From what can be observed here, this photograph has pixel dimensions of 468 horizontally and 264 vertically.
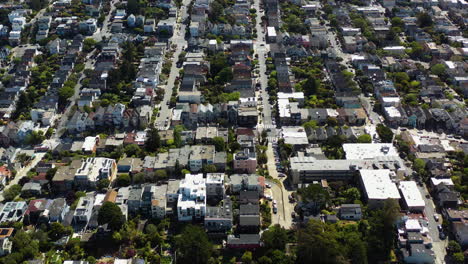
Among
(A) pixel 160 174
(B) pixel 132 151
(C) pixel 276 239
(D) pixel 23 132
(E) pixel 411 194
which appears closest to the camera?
(C) pixel 276 239

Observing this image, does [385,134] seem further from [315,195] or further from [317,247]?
[317,247]

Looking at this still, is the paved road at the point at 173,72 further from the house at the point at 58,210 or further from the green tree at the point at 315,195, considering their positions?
the green tree at the point at 315,195

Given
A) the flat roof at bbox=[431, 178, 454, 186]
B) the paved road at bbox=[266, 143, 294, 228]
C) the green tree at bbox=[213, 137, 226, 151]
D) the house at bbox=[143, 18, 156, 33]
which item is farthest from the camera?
the house at bbox=[143, 18, 156, 33]

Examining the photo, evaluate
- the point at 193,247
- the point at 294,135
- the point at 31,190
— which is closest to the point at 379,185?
the point at 294,135

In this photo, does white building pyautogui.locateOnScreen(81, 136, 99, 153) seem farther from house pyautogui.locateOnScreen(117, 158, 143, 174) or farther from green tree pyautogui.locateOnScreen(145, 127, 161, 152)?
green tree pyautogui.locateOnScreen(145, 127, 161, 152)

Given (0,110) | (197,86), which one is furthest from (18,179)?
(197,86)

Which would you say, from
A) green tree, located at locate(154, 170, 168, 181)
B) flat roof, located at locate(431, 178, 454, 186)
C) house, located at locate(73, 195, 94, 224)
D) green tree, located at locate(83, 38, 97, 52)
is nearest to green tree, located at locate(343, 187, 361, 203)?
flat roof, located at locate(431, 178, 454, 186)

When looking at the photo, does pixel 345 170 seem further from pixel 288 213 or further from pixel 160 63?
pixel 160 63
